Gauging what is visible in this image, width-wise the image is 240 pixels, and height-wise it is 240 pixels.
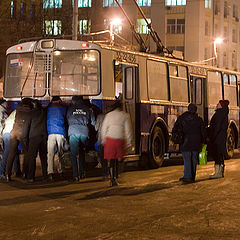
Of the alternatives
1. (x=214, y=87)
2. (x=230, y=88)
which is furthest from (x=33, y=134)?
(x=230, y=88)

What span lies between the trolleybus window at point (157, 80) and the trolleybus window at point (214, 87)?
2985mm

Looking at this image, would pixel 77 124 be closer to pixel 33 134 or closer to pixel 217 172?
pixel 33 134

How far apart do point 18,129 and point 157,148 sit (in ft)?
16.3

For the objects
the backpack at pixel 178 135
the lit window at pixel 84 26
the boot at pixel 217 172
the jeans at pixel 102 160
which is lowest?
the boot at pixel 217 172

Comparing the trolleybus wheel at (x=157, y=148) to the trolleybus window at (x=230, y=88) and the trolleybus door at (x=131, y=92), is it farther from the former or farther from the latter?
the trolleybus window at (x=230, y=88)

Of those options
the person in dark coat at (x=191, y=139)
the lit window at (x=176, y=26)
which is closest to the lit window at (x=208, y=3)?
the lit window at (x=176, y=26)

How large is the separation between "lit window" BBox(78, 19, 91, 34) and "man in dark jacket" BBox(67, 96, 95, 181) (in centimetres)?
2798

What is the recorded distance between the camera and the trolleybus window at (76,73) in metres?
13.9

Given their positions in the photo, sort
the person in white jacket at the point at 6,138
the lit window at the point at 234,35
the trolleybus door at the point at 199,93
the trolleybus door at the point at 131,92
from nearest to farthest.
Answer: the person in white jacket at the point at 6,138, the trolleybus door at the point at 131,92, the trolleybus door at the point at 199,93, the lit window at the point at 234,35

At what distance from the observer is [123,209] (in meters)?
9.02

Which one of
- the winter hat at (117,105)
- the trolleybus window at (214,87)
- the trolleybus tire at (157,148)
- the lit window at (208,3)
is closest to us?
the winter hat at (117,105)

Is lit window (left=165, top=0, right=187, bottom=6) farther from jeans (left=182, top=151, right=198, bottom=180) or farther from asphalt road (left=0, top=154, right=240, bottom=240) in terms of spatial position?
jeans (left=182, top=151, right=198, bottom=180)

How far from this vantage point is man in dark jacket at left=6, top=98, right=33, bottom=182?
41.2 feet

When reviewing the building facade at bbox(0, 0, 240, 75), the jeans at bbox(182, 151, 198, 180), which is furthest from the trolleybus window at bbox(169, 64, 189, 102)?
the building facade at bbox(0, 0, 240, 75)
